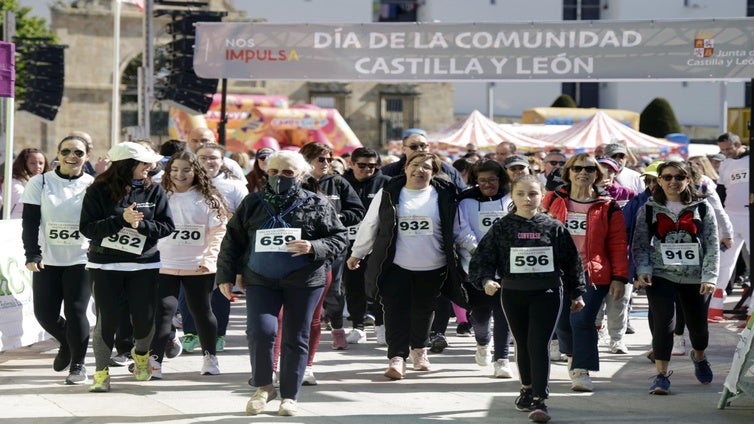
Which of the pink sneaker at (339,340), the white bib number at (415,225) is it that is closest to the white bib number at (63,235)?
the white bib number at (415,225)

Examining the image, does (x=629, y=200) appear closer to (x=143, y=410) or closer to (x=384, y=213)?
(x=384, y=213)

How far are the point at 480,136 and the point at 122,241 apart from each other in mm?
22008

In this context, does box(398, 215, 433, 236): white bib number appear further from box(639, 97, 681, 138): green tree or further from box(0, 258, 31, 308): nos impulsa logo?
box(639, 97, 681, 138): green tree

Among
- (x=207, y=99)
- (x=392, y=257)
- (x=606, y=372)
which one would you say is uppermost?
(x=207, y=99)

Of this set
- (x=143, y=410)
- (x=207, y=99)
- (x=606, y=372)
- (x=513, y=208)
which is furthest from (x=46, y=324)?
(x=207, y=99)

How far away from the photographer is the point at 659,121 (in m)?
51.2

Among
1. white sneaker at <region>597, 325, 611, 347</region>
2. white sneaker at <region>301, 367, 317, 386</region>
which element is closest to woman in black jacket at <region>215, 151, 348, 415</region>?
white sneaker at <region>301, 367, 317, 386</region>

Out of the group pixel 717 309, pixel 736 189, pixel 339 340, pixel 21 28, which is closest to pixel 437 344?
pixel 339 340

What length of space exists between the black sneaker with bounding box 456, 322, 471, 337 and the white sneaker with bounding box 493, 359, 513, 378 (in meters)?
2.71

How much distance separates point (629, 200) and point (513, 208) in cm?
214

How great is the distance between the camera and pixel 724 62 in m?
14.3

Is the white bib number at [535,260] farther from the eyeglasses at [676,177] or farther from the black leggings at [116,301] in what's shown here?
the black leggings at [116,301]

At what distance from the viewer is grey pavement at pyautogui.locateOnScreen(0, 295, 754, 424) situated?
8.12 m

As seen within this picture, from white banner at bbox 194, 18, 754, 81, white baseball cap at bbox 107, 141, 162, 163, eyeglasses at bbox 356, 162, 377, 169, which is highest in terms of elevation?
white banner at bbox 194, 18, 754, 81
